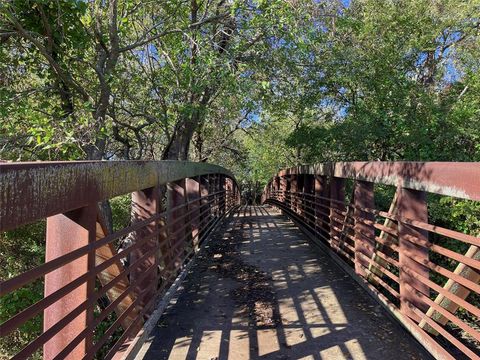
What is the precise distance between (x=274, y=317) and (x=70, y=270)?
2378mm

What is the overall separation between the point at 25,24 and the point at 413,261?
20.6 ft

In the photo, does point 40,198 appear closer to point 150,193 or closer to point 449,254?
point 150,193

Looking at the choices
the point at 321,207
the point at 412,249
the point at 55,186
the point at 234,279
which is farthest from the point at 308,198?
the point at 55,186

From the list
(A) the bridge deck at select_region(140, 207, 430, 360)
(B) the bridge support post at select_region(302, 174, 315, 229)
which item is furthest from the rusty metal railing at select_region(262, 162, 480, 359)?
(B) the bridge support post at select_region(302, 174, 315, 229)

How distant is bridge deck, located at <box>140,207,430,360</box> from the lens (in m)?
3.65

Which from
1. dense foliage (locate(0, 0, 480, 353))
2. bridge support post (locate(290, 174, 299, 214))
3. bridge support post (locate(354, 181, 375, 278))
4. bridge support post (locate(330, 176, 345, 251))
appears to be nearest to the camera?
bridge support post (locate(354, 181, 375, 278))

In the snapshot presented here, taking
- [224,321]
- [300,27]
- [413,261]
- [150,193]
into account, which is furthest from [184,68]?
[413,261]

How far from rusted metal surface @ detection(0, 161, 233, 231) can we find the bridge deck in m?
1.49

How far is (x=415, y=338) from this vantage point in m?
3.71

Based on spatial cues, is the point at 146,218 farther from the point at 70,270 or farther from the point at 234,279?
the point at 234,279

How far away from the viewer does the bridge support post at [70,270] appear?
2.50m

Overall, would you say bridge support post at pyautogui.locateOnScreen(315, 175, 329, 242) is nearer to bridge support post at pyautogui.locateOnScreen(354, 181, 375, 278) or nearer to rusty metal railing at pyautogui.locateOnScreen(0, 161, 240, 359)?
bridge support post at pyautogui.locateOnScreen(354, 181, 375, 278)

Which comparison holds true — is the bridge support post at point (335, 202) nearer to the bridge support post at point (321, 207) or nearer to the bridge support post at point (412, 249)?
the bridge support post at point (321, 207)

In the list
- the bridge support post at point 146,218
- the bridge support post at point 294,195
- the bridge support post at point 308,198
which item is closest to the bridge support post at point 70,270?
the bridge support post at point 146,218
